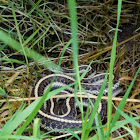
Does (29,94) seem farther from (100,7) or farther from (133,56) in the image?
(100,7)

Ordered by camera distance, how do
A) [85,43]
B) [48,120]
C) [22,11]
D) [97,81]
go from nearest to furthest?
[48,120] < [97,81] < [22,11] < [85,43]

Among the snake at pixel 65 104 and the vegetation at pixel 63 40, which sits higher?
the vegetation at pixel 63 40

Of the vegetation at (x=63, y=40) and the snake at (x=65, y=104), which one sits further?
the vegetation at (x=63, y=40)

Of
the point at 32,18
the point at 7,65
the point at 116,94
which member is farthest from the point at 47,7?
the point at 116,94

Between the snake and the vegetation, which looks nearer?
the snake

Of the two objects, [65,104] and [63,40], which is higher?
[63,40]

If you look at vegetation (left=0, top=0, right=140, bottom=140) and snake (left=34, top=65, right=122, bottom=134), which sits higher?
vegetation (left=0, top=0, right=140, bottom=140)

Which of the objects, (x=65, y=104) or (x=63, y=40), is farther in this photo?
(x=63, y=40)

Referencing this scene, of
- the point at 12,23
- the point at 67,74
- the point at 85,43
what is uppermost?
the point at 12,23
